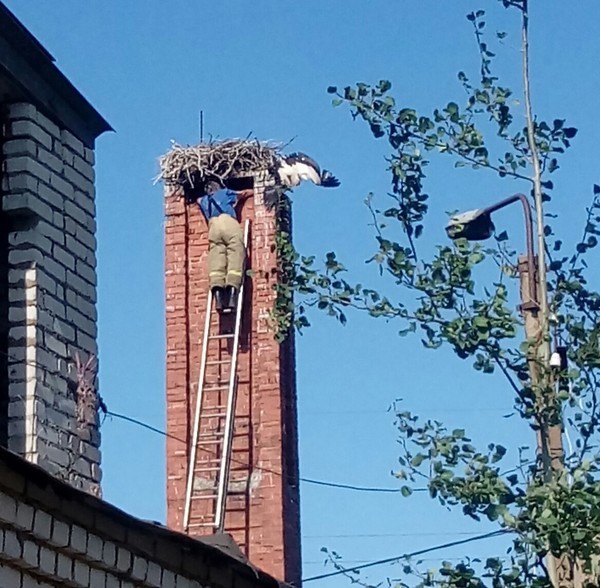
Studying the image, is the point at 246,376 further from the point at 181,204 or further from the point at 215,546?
the point at 215,546

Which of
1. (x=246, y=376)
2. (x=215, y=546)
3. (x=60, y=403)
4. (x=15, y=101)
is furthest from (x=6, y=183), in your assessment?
(x=246, y=376)

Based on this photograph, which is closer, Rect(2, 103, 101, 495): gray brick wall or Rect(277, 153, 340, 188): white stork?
Rect(2, 103, 101, 495): gray brick wall

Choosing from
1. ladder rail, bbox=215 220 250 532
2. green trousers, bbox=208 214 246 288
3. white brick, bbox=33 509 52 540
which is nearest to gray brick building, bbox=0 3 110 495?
white brick, bbox=33 509 52 540

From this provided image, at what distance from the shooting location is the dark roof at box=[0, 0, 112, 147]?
813cm

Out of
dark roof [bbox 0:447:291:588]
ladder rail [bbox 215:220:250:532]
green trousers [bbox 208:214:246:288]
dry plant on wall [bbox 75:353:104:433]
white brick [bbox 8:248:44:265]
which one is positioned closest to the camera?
dark roof [bbox 0:447:291:588]

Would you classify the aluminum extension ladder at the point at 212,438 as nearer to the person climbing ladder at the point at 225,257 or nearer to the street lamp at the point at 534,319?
the person climbing ladder at the point at 225,257

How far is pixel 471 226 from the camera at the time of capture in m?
7.18

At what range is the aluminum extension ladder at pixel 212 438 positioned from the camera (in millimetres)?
11969

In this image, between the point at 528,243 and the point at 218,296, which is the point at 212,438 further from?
the point at 528,243

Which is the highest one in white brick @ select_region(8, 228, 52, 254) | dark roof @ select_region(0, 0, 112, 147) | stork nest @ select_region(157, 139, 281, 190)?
stork nest @ select_region(157, 139, 281, 190)

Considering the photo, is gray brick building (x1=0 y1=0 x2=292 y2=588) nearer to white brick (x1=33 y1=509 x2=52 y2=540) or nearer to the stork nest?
white brick (x1=33 y1=509 x2=52 y2=540)

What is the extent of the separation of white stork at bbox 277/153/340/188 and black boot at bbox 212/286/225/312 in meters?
1.05

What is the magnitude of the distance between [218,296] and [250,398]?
908 mm

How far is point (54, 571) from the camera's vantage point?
591 centimetres
